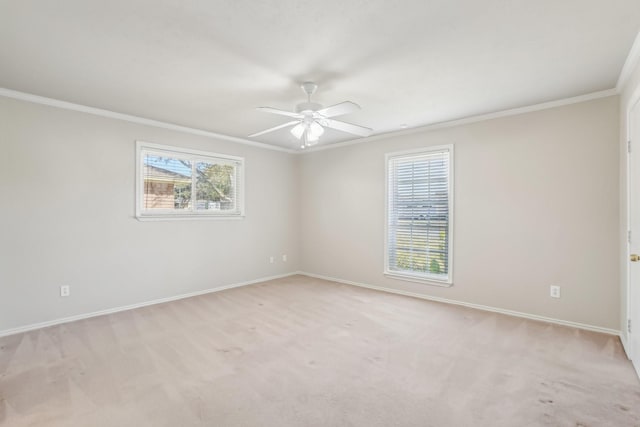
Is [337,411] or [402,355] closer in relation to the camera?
[337,411]

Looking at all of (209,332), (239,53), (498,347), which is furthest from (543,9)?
(209,332)

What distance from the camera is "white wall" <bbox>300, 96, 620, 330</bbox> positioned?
317 centimetres

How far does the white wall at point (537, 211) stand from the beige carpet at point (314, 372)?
0.38 metres

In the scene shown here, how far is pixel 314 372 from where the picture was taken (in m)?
2.41

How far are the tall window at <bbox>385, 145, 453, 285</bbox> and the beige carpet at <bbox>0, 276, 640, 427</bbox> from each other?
898 mm

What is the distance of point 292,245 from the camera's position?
6086 mm

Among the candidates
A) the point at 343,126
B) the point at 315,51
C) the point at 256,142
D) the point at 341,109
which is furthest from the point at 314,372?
the point at 256,142

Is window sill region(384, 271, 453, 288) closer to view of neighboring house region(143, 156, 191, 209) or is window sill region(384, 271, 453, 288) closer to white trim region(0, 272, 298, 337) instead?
white trim region(0, 272, 298, 337)

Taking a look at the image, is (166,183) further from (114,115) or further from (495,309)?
(495,309)

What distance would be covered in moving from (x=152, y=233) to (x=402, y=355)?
3.52m

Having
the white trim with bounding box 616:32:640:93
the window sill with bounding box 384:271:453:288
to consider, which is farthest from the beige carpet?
the white trim with bounding box 616:32:640:93

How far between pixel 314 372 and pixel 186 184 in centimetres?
339

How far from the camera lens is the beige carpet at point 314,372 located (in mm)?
1909

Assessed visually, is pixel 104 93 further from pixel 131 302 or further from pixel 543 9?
pixel 543 9
